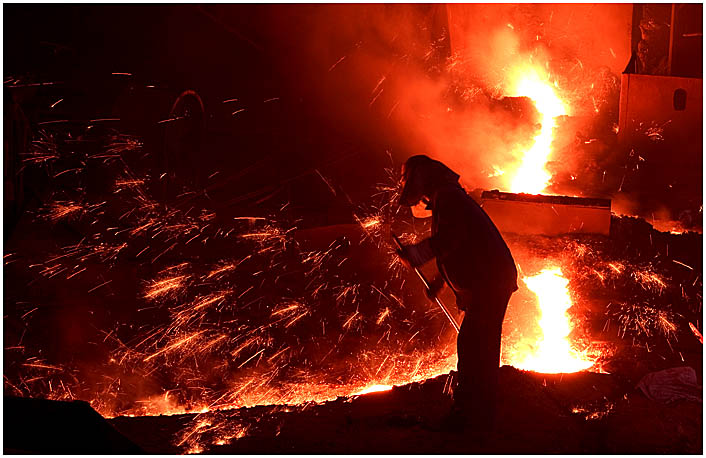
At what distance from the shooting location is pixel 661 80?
10141 mm

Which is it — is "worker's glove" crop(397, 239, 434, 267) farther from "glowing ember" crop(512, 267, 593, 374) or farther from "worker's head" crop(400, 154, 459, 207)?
"glowing ember" crop(512, 267, 593, 374)

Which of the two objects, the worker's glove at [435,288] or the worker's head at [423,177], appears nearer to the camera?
the worker's head at [423,177]

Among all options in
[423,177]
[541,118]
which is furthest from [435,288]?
[541,118]

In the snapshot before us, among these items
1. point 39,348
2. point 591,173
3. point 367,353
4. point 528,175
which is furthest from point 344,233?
point 591,173

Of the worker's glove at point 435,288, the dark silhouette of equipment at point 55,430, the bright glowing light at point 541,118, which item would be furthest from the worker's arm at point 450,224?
the bright glowing light at point 541,118

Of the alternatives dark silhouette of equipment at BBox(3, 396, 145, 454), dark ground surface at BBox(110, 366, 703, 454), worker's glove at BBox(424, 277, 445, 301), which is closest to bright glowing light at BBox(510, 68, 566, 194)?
dark ground surface at BBox(110, 366, 703, 454)

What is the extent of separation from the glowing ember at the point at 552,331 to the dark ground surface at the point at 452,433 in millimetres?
724

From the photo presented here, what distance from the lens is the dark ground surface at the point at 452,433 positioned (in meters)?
3.70

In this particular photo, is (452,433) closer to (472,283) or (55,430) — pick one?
(472,283)

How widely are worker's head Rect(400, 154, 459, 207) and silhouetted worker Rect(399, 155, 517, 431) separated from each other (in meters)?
0.06

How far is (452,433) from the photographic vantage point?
3.80 metres

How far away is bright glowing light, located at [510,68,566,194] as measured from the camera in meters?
10.6

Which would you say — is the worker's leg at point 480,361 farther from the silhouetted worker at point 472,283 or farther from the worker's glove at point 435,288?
the worker's glove at point 435,288

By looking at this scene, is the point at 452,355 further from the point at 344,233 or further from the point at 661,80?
the point at 661,80
